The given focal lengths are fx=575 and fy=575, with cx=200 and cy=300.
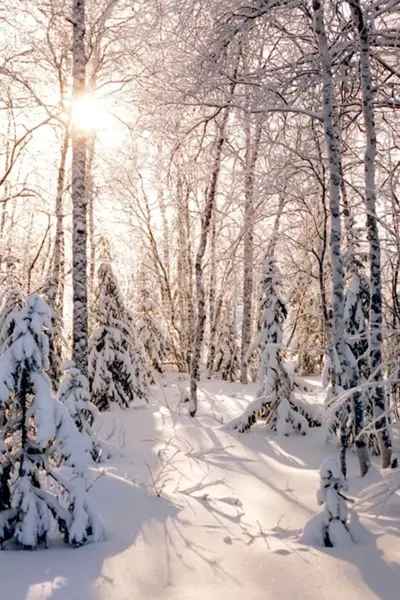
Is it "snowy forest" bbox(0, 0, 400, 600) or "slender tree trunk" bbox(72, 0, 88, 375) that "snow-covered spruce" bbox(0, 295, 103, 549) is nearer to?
"snowy forest" bbox(0, 0, 400, 600)

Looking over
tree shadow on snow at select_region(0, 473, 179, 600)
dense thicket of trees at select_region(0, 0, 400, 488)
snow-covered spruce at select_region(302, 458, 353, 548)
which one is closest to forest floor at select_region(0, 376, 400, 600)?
tree shadow on snow at select_region(0, 473, 179, 600)

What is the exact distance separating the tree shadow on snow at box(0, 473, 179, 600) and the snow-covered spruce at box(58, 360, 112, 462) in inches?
72.0

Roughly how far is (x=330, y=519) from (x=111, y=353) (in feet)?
28.1

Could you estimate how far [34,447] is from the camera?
15.6ft

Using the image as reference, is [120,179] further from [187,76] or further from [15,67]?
[187,76]

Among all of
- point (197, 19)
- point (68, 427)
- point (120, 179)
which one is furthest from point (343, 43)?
point (120, 179)

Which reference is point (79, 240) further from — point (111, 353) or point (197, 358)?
point (111, 353)

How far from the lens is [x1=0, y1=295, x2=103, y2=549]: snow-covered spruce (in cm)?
456

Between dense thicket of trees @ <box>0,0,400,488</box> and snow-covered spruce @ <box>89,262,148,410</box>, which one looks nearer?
dense thicket of trees @ <box>0,0,400,488</box>

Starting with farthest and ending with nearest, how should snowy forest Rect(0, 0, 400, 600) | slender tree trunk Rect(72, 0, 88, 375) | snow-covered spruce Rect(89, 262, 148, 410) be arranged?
snow-covered spruce Rect(89, 262, 148, 410) → slender tree trunk Rect(72, 0, 88, 375) → snowy forest Rect(0, 0, 400, 600)

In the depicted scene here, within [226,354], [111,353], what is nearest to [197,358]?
[111,353]

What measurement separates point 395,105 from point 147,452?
5967 mm

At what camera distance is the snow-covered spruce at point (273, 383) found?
10125 mm

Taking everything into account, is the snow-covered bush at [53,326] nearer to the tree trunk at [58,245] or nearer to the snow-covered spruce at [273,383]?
the tree trunk at [58,245]
